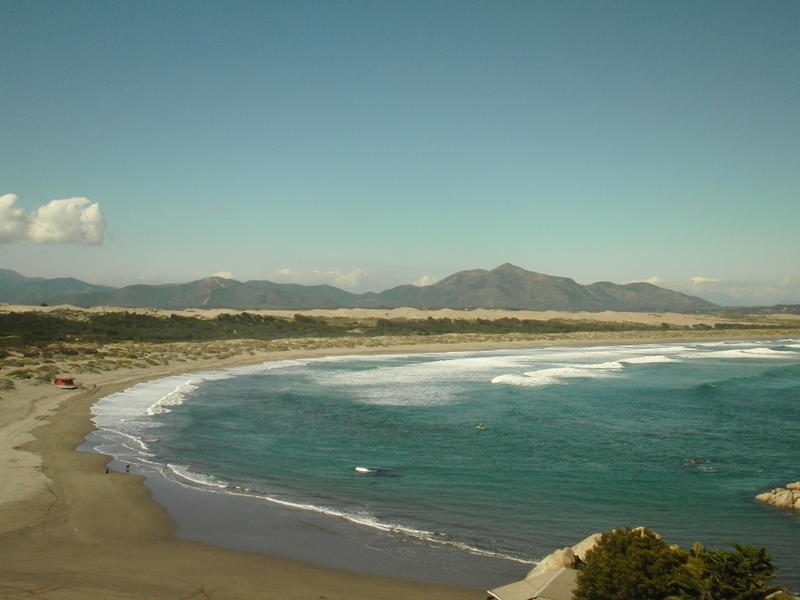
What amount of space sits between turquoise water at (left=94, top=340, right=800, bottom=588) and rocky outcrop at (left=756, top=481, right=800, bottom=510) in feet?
1.17

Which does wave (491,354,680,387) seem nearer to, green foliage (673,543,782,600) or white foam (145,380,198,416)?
white foam (145,380,198,416)

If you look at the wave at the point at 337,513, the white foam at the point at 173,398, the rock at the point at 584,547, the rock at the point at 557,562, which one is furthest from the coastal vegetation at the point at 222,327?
the rock at the point at 584,547

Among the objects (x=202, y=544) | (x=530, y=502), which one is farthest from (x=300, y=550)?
(x=530, y=502)

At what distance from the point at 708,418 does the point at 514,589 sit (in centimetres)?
2042

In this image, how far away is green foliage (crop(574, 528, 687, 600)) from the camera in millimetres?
7527

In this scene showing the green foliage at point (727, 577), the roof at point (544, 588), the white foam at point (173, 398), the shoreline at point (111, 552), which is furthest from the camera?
the white foam at point (173, 398)

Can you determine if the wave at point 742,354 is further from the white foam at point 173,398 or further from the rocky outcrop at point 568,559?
the rocky outcrop at point 568,559

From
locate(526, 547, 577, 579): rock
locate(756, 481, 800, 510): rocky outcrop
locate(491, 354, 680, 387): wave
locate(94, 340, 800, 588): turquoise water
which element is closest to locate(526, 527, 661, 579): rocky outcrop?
locate(526, 547, 577, 579): rock

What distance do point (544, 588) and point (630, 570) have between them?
4.13 feet

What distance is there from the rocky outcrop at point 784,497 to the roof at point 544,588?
27.2 feet

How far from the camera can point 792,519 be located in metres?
13.1

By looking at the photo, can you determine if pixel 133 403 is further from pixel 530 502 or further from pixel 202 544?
pixel 530 502

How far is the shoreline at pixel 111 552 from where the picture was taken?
9242 millimetres

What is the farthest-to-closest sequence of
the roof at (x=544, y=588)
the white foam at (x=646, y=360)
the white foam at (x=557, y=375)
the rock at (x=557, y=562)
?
1. the white foam at (x=646, y=360)
2. the white foam at (x=557, y=375)
3. the rock at (x=557, y=562)
4. the roof at (x=544, y=588)
